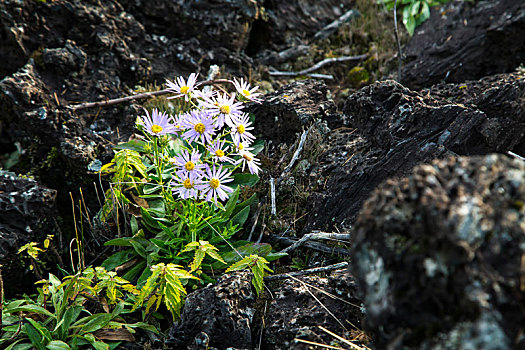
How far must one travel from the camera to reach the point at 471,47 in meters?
4.45

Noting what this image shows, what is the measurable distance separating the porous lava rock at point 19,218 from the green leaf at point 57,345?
105 cm

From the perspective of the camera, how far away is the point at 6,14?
13.6 ft

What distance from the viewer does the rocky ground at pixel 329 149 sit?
4.20 ft

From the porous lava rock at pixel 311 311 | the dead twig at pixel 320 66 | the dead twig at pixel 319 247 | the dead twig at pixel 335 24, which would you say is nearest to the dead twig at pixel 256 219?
the dead twig at pixel 319 247

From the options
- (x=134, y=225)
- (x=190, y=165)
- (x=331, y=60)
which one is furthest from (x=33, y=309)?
(x=331, y=60)

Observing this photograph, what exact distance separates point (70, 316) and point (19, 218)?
47.1 inches

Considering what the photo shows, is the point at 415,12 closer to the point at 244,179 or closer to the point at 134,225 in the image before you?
the point at 244,179

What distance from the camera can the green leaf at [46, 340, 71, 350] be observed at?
238 centimetres

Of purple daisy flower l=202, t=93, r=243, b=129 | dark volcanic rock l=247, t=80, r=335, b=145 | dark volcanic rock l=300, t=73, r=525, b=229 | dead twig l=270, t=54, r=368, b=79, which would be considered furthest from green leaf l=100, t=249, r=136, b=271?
dead twig l=270, t=54, r=368, b=79

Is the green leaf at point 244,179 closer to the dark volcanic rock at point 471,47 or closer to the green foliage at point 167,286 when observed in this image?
the green foliage at point 167,286

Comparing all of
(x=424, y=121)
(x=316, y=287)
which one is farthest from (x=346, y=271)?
(x=424, y=121)

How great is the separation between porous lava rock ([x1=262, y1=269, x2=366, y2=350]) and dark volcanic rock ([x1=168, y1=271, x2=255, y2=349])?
0.57 ft

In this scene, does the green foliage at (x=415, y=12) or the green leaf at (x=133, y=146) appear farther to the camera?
the green foliage at (x=415, y=12)

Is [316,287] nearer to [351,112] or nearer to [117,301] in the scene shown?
[117,301]
